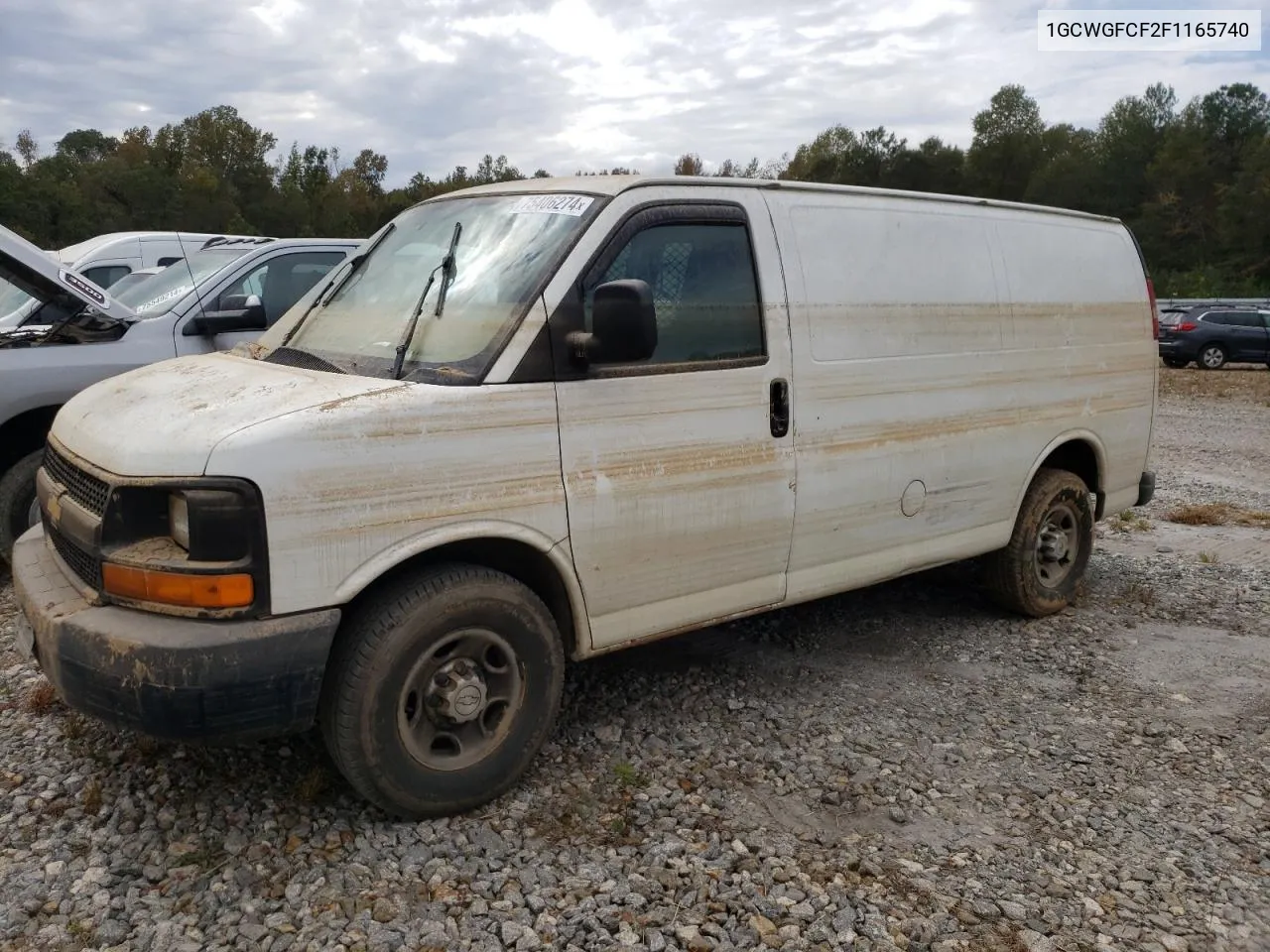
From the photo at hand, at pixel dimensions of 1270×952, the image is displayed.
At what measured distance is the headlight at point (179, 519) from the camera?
2900 mm

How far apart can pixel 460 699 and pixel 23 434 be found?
12.7 ft

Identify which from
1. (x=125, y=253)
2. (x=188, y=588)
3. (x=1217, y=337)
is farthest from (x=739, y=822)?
→ (x=1217, y=337)

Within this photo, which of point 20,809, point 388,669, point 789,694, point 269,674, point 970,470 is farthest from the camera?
point 970,470

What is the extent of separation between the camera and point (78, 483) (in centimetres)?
331

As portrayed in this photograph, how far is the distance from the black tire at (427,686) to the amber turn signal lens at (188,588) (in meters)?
0.38

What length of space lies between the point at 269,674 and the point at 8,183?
1527 inches

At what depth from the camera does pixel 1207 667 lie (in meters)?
4.93

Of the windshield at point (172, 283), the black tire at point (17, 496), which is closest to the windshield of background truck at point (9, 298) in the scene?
the windshield at point (172, 283)

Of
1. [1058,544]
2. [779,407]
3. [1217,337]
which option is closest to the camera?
[779,407]

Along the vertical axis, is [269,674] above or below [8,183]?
below

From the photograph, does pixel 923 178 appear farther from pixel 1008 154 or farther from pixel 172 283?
pixel 172 283

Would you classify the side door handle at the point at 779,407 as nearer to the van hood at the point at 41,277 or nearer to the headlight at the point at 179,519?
the headlight at the point at 179,519

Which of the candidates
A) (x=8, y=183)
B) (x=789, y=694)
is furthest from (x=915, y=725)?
(x=8, y=183)

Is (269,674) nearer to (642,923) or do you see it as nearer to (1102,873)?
(642,923)
